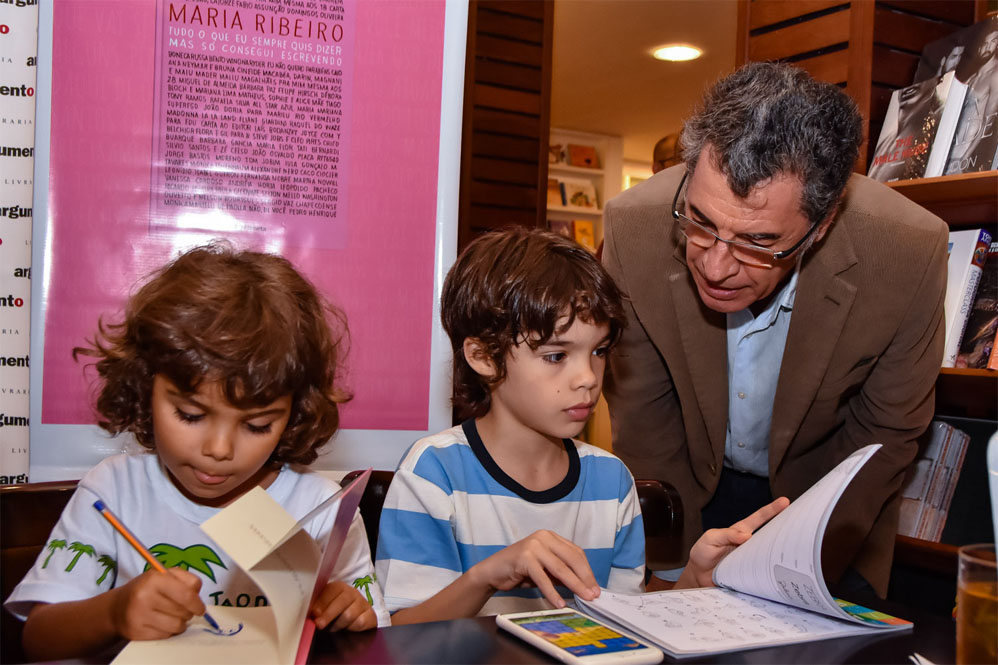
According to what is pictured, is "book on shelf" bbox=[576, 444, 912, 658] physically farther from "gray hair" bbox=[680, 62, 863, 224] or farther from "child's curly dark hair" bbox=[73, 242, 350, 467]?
"gray hair" bbox=[680, 62, 863, 224]

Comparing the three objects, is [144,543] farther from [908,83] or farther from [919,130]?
[908,83]

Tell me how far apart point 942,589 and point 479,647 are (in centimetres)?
208

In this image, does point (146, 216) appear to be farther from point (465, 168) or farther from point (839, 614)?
point (465, 168)

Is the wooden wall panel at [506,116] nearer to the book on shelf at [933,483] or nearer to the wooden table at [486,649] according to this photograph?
the book on shelf at [933,483]

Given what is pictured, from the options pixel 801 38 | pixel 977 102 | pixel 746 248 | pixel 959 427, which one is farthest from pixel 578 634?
pixel 801 38

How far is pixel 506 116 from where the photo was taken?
4.05 meters

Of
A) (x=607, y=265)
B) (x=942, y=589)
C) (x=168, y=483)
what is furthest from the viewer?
(x=942, y=589)

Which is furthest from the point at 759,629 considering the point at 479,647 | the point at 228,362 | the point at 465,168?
the point at 465,168

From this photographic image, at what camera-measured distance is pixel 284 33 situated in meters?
1.76

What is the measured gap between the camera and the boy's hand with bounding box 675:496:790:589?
43.5 inches

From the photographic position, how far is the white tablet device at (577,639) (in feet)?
2.55

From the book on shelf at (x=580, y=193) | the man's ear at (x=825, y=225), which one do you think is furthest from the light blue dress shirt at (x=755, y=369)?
the book on shelf at (x=580, y=193)

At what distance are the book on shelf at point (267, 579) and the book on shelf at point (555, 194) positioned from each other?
24.8ft

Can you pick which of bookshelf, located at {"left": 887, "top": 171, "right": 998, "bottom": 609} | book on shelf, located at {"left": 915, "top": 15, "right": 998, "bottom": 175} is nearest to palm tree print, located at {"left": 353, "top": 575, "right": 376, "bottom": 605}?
bookshelf, located at {"left": 887, "top": 171, "right": 998, "bottom": 609}
